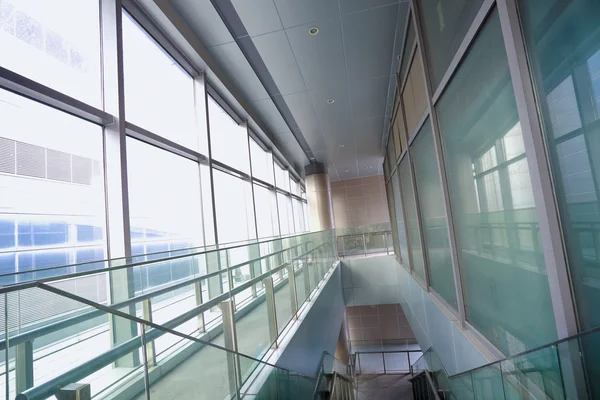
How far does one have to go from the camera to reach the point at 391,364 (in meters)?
12.6

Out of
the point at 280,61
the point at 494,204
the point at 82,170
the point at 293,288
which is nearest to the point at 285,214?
the point at 280,61

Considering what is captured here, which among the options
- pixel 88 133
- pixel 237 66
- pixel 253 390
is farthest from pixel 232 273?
pixel 237 66

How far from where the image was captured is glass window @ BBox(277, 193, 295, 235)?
10.5m

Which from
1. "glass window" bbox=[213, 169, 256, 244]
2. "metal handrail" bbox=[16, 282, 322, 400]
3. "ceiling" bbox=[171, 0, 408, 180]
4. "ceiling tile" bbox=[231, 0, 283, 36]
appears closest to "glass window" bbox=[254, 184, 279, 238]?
"glass window" bbox=[213, 169, 256, 244]

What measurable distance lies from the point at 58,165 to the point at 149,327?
2090mm

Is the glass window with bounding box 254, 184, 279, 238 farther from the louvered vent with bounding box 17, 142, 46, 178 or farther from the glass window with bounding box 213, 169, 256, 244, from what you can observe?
→ the louvered vent with bounding box 17, 142, 46, 178

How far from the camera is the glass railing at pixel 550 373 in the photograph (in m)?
1.21

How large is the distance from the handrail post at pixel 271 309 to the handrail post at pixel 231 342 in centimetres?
73

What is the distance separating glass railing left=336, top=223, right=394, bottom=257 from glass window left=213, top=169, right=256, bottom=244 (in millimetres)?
4547

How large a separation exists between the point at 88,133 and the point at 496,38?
3.33m

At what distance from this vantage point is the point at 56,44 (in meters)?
2.68

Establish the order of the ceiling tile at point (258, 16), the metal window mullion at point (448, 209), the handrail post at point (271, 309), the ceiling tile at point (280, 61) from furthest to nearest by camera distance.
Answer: the ceiling tile at point (280, 61)
the ceiling tile at point (258, 16)
the handrail post at point (271, 309)
the metal window mullion at point (448, 209)

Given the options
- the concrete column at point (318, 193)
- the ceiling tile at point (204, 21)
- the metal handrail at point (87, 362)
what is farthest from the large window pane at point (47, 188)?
the concrete column at point (318, 193)

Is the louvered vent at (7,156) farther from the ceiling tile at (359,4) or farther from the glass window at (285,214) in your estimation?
the glass window at (285,214)
